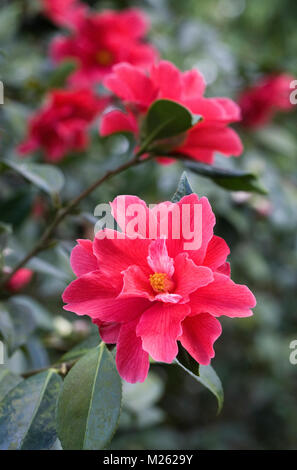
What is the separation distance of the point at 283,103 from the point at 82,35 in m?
0.66

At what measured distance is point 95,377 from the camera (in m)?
0.58

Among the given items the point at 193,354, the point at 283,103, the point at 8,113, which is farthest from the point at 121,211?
the point at 283,103

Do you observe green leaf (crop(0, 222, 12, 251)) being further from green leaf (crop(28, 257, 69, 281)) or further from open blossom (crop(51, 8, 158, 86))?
open blossom (crop(51, 8, 158, 86))

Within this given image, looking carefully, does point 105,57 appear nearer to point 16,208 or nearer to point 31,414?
point 16,208

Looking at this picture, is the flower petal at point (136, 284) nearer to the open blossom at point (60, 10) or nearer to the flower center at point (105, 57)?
the flower center at point (105, 57)

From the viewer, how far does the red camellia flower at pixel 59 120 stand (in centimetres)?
118

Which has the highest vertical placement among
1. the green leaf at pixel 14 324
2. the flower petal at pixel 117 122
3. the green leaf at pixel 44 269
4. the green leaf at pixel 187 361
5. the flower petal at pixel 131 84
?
the flower petal at pixel 131 84

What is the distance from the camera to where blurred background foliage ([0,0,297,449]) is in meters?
1.12

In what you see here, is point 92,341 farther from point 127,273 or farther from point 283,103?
point 283,103

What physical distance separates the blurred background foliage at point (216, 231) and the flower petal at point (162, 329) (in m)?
0.30

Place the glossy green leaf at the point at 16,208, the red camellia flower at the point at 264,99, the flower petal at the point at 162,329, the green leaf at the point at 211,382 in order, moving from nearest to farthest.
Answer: the flower petal at the point at 162,329
the green leaf at the point at 211,382
the glossy green leaf at the point at 16,208
the red camellia flower at the point at 264,99

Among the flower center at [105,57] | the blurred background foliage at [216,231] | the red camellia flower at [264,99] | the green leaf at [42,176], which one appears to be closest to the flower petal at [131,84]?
the blurred background foliage at [216,231]

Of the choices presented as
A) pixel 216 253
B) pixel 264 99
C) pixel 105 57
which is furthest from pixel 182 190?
pixel 264 99

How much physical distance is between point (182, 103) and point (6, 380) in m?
0.48
